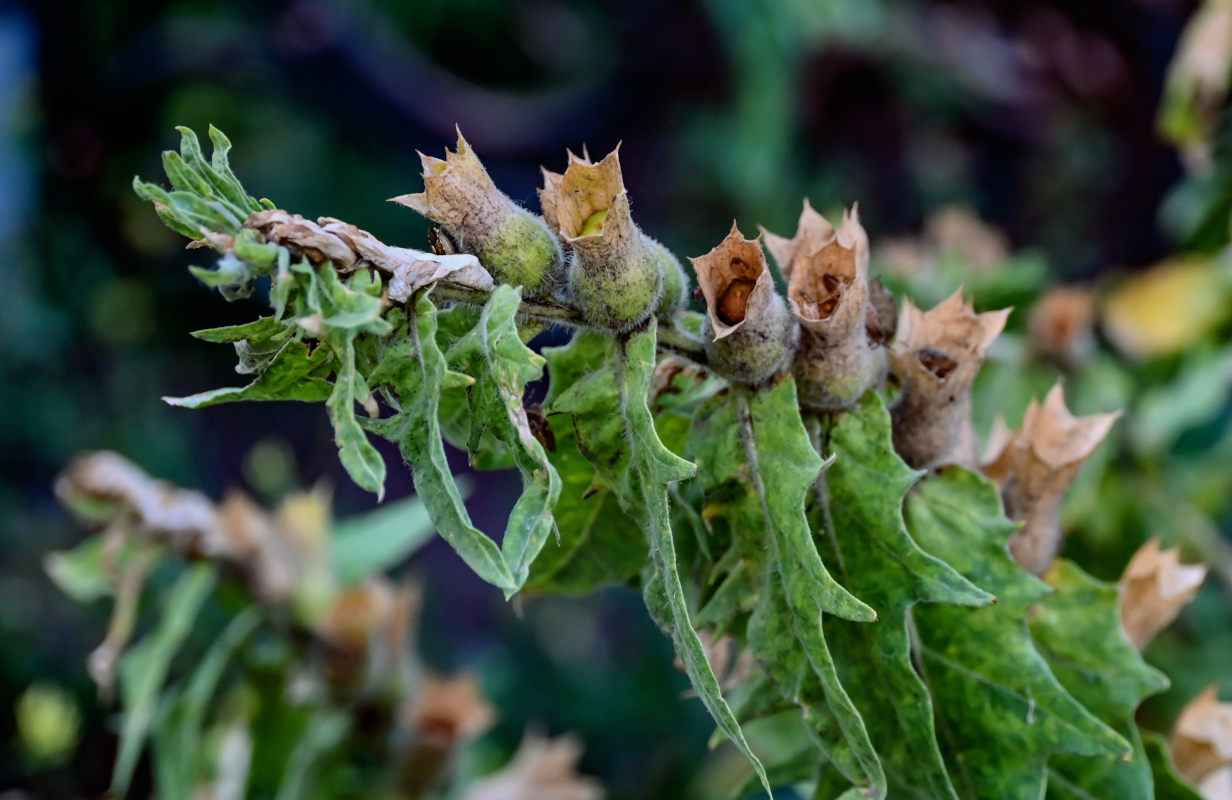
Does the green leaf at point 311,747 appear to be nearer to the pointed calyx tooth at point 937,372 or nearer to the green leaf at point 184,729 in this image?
the green leaf at point 184,729

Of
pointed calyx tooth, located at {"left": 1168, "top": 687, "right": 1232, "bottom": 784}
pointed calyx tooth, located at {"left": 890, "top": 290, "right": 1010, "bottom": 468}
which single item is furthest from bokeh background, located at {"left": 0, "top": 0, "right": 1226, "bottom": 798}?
pointed calyx tooth, located at {"left": 890, "top": 290, "right": 1010, "bottom": 468}

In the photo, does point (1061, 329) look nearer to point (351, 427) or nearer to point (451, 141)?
point (351, 427)

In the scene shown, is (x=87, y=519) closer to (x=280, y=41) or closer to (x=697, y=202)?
(x=280, y=41)

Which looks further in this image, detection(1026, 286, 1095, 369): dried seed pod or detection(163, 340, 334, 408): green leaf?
detection(1026, 286, 1095, 369): dried seed pod

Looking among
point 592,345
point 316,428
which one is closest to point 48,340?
point 316,428

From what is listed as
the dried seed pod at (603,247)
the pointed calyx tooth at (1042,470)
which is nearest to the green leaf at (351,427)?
the dried seed pod at (603,247)

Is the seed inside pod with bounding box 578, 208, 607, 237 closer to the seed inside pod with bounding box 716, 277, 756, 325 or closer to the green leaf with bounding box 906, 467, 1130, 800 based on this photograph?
the seed inside pod with bounding box 716, 277, 756, 325

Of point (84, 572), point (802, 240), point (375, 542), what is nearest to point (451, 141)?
point (375, 542)
